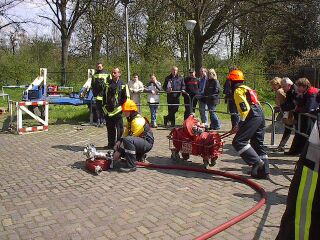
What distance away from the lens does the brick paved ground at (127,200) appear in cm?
468

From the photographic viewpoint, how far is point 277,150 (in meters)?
9.28

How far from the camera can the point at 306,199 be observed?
1874 mm

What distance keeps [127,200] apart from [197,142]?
2183mm

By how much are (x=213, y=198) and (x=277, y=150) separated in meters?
3.92

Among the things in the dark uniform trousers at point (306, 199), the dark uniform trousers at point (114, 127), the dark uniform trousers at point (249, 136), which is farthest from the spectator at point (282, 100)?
the dark uniform trousers at point (306, 199)

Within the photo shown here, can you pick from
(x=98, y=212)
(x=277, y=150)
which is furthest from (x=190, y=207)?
(x=277, y=150)

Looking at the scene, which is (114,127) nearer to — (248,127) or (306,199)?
(248,127)

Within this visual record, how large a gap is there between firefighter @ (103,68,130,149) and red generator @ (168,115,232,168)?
1.74 metres

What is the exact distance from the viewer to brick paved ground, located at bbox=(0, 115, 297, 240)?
468 cm

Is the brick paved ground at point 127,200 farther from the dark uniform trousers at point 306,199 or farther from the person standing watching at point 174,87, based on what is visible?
the person standing watching at point 174,87

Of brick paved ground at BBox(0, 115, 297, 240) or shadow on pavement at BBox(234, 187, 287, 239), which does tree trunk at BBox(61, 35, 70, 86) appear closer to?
brick paved ground at BBox(0, 115, 297, 240)

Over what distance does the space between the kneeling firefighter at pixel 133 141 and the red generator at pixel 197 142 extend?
1.94ft

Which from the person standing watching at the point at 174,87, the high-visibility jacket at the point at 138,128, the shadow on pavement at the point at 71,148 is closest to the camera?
the high-visibility jacket at the point at 138,128

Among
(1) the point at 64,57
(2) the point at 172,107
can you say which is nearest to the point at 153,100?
(2) the point at 172,107
